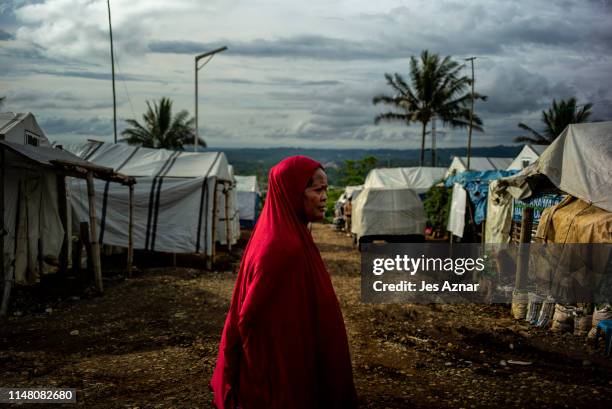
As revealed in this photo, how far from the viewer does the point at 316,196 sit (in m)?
2.54

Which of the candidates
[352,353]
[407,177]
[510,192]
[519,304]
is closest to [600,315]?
[519,304]

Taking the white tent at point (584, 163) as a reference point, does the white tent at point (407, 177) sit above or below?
below

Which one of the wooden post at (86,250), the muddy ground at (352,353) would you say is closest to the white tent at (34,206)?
the wooden post at (86,250)

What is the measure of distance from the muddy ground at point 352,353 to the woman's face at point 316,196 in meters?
2.40

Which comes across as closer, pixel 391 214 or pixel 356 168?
pixel 391 214

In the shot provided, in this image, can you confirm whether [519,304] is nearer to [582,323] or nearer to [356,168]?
[582,323]

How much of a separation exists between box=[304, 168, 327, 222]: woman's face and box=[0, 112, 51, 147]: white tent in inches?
295

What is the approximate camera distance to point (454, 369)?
202 inches

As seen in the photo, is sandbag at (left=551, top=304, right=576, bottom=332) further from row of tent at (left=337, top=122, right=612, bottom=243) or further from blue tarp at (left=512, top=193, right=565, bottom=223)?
blue tarp at (left=512, top=193, right=565, bottom=223)

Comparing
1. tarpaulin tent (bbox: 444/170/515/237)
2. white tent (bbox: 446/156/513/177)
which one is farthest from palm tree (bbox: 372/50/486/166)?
tarpaulin tent (bbox: 444/170/515/237)

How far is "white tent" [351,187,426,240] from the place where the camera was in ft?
48.3

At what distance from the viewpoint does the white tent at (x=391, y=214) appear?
14.7m

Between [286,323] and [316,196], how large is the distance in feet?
2.24

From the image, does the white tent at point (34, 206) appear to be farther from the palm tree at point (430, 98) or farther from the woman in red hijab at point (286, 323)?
the palm tree at point (430, 98)
